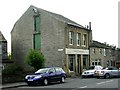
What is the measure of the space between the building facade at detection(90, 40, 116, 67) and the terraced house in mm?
1640

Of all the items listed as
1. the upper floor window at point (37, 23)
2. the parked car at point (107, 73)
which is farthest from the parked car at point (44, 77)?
the upper floor window at point (37, 23)

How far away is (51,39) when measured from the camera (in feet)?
140

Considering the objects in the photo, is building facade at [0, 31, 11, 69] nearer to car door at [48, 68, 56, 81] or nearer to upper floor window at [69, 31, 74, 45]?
upper floor window at [69, 31, 74, 45]

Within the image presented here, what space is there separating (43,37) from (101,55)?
12.9 metres

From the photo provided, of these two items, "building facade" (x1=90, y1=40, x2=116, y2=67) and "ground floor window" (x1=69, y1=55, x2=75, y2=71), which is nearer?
"ground floor window" (x1=69, y1=55, x2=75, y2=71)

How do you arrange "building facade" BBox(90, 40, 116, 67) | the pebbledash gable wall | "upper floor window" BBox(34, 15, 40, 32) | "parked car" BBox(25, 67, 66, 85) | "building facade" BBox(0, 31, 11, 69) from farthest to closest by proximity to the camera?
1. "building facade" BBox(90, 40, 116, 67)
2. "upper floor window" BBox(34, 15, 40, 32)
3. "building facade" BBox(0, 31, 11, 69)
4. the pebbledash gable wall
5. "parked car" BBox(25, 67, 66, 85)

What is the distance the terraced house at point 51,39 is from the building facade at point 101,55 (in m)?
1.64

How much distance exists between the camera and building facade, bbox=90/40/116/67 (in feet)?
158

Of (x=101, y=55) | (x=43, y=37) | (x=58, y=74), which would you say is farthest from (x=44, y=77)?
(x=101, y=55)

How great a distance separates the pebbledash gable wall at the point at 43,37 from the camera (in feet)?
136

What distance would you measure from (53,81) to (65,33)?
15223 millimetres

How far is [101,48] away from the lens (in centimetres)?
5175

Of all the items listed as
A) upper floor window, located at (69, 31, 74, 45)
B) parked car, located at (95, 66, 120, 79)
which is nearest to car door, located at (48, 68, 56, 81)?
parked car, located at (95, 66, 120, 79)

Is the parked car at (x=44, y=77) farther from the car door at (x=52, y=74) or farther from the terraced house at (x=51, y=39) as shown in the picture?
the terraced house at (x=51, y=39)
